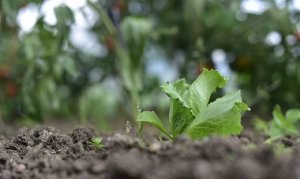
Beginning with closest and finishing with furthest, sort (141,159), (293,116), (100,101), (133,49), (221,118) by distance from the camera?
(141,159) < (221,118) < (293,116) < (133,49) < (100,101)

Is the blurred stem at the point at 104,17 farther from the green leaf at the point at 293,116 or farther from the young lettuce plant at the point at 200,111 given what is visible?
the young lettuce plant at the point at 200,111

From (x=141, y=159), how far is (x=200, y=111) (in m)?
0.35

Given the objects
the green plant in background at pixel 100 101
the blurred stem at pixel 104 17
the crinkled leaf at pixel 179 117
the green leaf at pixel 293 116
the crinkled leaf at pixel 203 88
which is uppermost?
the green plant in background at pixel 100 101

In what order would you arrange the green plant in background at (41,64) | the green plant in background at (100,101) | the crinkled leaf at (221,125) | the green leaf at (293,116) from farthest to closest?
1. the green plant in background at (100,101)
2. the green plant in background at (41,64)
3. the green leaf at (293,116)
4. the crinkled leaf at (221,125)

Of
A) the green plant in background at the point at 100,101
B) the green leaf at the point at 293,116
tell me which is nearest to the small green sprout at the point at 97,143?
the green leaf at the point at 293,116

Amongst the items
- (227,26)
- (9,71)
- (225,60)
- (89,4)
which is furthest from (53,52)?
(225,60)

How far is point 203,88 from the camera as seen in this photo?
1.27 m

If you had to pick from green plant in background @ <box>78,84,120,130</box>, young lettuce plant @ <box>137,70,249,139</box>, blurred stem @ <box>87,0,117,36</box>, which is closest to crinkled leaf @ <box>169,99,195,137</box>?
young lettuce plant @ <box>137,70,249,139</box>

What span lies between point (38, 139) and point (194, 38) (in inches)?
85.4

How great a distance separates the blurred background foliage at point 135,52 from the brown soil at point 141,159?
3.20 feet

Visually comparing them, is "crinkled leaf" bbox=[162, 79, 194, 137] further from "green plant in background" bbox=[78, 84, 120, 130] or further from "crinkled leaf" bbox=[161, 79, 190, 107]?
"green plant in background" bbox=[78, 84, 120, 130]

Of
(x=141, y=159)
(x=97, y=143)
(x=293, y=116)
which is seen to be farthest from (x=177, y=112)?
(x=293, y=116)

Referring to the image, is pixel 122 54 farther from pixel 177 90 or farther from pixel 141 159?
pixel 141 159

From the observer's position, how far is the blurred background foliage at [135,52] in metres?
2.45
